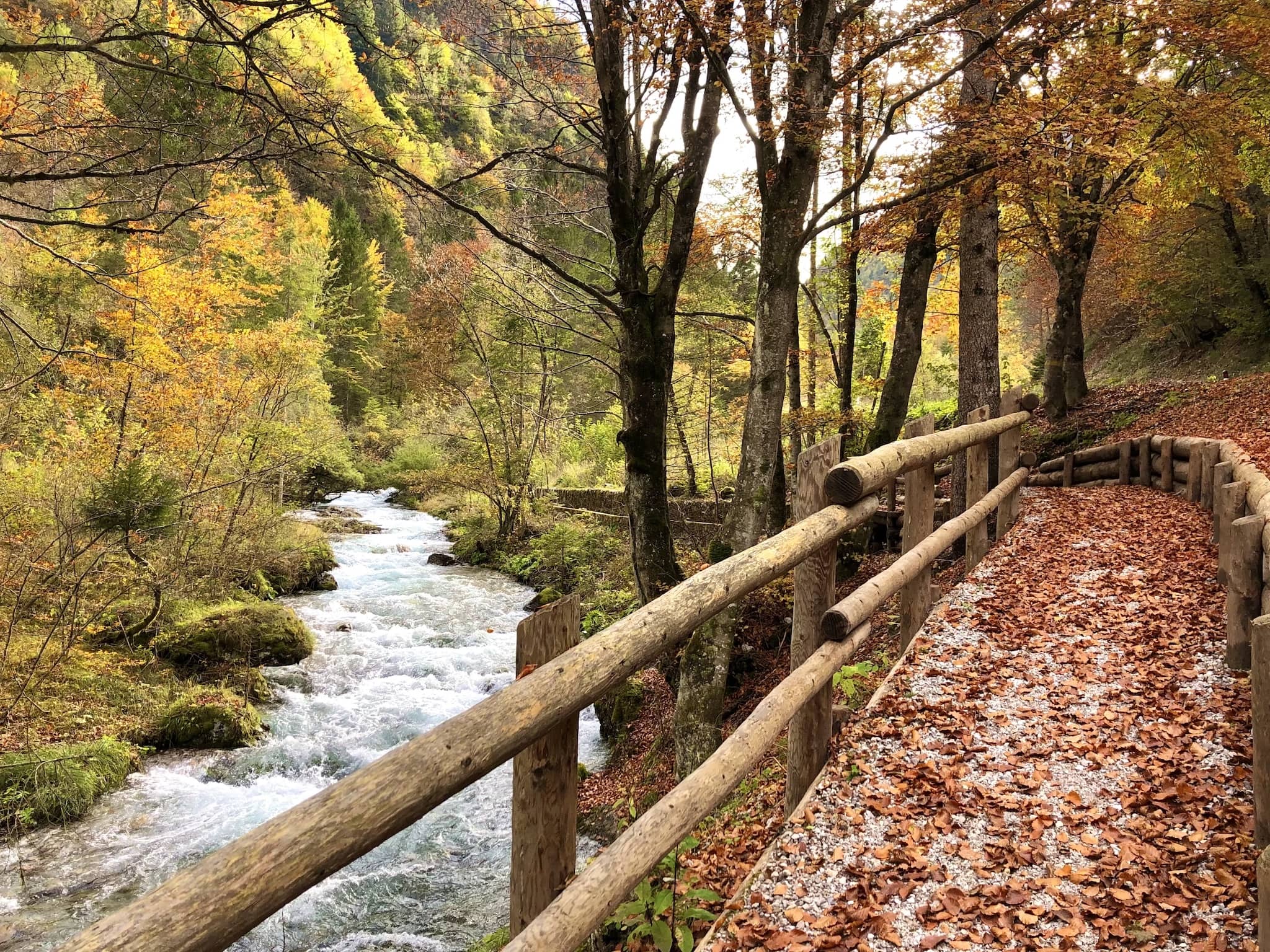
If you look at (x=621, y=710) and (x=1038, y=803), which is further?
(x=621, y=710)

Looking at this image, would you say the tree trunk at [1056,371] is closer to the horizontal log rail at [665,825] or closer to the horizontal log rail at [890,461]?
the horizontal log rail at [890,461]

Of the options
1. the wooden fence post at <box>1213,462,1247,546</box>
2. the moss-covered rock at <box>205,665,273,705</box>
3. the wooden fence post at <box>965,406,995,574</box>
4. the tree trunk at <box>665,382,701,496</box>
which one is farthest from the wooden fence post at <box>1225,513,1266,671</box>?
the tree trunk at <box>665,382,701,496</box>

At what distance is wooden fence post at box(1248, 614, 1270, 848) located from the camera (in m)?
2.09

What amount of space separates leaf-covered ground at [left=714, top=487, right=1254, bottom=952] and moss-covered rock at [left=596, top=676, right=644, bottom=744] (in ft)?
15.2

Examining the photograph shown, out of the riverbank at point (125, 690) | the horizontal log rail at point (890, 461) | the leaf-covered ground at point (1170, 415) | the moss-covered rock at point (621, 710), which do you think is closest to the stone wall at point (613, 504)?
the moss-covered rock at point (621, 710)

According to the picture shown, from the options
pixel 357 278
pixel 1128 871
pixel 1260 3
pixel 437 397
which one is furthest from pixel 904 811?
pixel 357 278

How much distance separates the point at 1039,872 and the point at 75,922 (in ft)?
20.5

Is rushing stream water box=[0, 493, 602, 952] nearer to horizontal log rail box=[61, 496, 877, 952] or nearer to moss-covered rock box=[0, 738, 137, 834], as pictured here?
moss-covered rock box=[0, 738, 137, 834]

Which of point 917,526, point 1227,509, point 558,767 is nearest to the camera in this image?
point 558,767

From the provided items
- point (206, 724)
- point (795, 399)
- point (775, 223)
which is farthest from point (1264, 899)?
point (795, 399)

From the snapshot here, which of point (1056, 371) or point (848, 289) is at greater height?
point (848, 289)

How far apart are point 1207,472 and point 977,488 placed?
266cm

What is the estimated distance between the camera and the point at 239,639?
9359mm

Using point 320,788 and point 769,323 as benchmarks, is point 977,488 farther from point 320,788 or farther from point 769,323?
point 320,788
